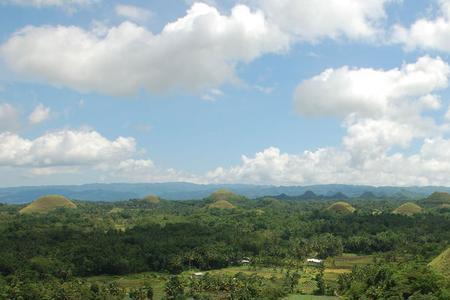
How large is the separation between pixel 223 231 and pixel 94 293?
51425mm

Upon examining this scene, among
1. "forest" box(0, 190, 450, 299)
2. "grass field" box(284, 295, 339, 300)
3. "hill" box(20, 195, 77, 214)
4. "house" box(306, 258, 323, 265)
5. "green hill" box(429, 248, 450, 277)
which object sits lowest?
"grass field" box(284, 295, 339, 300)

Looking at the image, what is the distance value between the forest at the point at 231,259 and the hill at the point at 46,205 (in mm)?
36379

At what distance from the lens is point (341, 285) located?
67062 millimetres

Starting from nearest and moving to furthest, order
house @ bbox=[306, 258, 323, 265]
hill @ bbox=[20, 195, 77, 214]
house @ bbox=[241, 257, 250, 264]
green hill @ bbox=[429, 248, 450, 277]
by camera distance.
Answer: green hill @ bbox=[429, 248, 450, 277] → house @ bbox=[306, 258, 323, 265] → house @ bbox=[241, 257, 250, 264] → hill @ bbox=[20, 195, 77, 214]

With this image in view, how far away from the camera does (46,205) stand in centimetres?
17925

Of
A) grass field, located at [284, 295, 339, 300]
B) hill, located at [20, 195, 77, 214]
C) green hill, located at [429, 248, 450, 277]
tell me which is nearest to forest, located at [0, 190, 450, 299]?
green hill, located at [429, 248, 450, 277]

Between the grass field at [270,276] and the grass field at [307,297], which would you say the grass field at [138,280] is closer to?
the grass field at [270,276]

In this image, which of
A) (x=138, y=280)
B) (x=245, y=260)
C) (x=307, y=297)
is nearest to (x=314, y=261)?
(x=245, y=260)

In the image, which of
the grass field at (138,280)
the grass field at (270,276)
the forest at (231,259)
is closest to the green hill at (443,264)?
the forest at (231,259)

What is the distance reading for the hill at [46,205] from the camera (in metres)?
170

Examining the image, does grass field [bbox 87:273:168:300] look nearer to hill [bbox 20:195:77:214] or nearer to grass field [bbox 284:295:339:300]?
grass field [bbox 284:295:339:300]

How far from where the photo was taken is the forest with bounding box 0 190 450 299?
203 ft

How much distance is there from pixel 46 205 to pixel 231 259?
108 m

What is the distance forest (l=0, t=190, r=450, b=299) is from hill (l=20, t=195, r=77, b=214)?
36379mm
